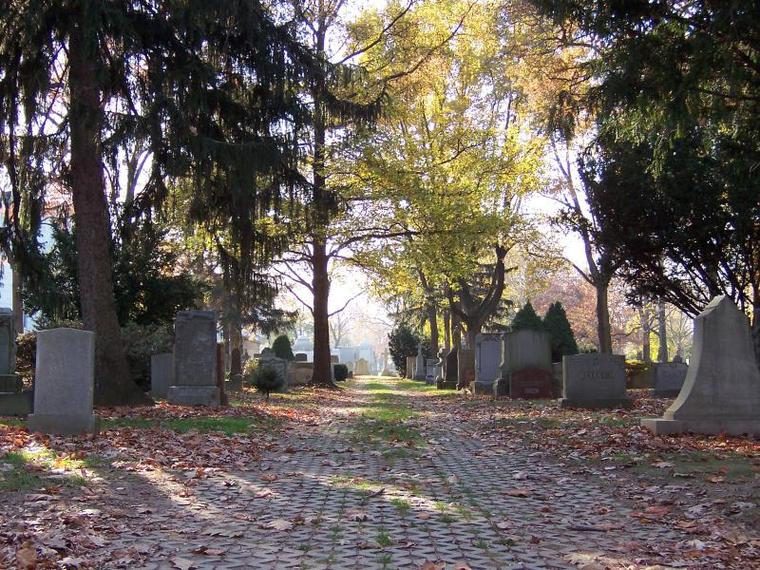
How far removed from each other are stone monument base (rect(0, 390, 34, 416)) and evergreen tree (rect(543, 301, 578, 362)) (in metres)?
18.2

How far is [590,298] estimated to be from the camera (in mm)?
59188

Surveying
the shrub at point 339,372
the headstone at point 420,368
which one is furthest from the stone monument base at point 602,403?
the shrub at point 339,372

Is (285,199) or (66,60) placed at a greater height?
(66,60)

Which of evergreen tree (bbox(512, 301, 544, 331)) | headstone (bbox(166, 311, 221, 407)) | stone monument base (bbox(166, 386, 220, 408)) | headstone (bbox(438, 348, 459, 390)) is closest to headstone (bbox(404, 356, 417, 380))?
headstone (bbox(438, 348, 459, 390))

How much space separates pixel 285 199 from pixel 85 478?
10.4 meters

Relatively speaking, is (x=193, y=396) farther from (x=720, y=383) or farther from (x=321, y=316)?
(x=321, y=316)

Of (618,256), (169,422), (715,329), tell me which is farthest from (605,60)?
(618,256)

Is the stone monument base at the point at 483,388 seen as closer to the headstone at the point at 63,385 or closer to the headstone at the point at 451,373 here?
the headstone at the point at 451,373

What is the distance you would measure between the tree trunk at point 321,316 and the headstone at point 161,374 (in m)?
9.42

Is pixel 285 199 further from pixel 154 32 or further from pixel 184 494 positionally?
pixel 184 494

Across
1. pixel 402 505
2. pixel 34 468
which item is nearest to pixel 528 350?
pixel 402 505

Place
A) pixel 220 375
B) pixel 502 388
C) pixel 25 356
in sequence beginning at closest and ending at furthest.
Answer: pixel 220 375, pixel 502 388, pixel 25 356

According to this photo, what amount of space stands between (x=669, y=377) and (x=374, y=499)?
53.4 feet

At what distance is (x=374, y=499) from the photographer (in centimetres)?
658
